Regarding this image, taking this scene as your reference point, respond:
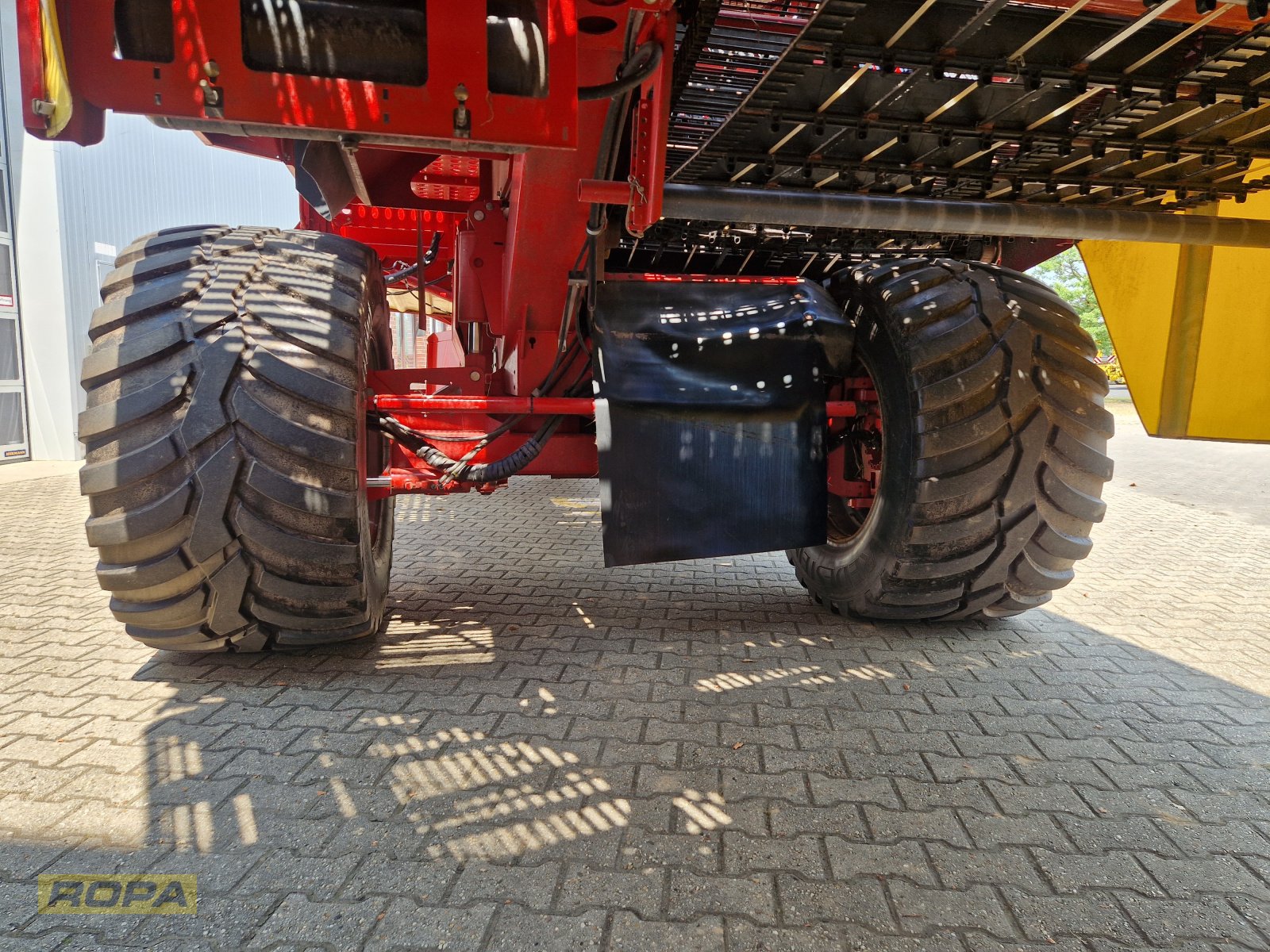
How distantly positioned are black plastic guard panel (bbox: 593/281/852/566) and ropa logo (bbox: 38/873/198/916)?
179 centimetres

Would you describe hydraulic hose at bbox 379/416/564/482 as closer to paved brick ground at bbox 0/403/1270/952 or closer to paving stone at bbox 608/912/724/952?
paved brick ground at bbox 0/403/1270/952

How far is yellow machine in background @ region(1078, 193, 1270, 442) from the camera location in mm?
3174

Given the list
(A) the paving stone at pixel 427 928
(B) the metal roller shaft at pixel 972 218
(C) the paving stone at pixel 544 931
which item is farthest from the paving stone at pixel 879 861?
(B) the metal roller shaft at pixel 972 218

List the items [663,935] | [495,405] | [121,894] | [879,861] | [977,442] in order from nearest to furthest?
[663,935] → [121,894] → [879,861] → [977,442] → [495,405]

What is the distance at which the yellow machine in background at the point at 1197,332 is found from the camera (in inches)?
125

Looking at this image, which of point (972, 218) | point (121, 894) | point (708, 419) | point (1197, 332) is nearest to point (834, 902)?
point (121, 894)

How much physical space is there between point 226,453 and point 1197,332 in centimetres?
384

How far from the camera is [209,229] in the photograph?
10.3ft

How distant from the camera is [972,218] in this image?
3.19m

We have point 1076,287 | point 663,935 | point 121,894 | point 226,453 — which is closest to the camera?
point 663,935

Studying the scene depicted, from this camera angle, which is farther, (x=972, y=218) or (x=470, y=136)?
(x=972, y=218)

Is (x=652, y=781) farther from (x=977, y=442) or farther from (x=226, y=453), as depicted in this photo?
(x=977, y=442)

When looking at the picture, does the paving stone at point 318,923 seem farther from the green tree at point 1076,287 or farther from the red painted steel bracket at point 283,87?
the green tree at point 1076,287

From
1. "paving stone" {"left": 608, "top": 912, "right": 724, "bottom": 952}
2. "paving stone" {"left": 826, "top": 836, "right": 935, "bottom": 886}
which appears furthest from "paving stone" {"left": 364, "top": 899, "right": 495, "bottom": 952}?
"paving stone" {"left": 826, "top": 836, "right": 935, "bottom": 886}
